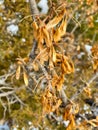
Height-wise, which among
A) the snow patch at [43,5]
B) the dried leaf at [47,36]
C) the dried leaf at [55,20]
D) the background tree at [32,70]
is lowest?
the background tree at [32,70]

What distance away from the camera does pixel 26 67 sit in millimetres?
1331

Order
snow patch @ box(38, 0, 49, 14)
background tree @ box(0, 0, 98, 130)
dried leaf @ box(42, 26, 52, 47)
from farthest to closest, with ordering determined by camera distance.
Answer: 1. snow patch @ box(38, 0, 49, 14)
2. background tree @ box(0, 0, 98, 130)
3. dried leaf @ box(42, 26, 52, 47)

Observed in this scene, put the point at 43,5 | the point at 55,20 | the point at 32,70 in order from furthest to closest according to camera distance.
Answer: the point at 43,5, the point at 32,70, the point at 55,20

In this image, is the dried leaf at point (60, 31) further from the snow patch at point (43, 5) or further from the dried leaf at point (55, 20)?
the snow patch at point (43, 5)

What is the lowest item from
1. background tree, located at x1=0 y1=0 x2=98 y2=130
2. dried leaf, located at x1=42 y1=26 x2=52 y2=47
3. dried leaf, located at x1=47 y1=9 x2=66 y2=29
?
background tree, located at x1=0 y1=0 x2=98 y2=130

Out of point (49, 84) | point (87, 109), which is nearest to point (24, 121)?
point (87, 109)

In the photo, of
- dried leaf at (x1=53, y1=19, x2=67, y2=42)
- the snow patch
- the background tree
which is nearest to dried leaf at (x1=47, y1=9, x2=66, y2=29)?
dried leaf at (x1=53, y1=19, x2=67, y2=42)

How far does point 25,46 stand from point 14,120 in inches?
23.6

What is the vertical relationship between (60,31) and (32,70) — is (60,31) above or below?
above

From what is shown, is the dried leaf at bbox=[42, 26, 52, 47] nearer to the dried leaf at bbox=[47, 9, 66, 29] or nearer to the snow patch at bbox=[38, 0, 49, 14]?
the dried leaf at bbox=[47, 9, 66, 29]

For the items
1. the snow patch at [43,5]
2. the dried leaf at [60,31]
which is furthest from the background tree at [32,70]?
the dried leaf at [60,31]

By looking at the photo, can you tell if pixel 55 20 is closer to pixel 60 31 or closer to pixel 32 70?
pixel 60 31

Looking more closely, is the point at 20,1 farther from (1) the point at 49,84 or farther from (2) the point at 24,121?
(1) the point at 49,84

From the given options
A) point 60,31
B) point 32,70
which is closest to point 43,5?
point 32,70
